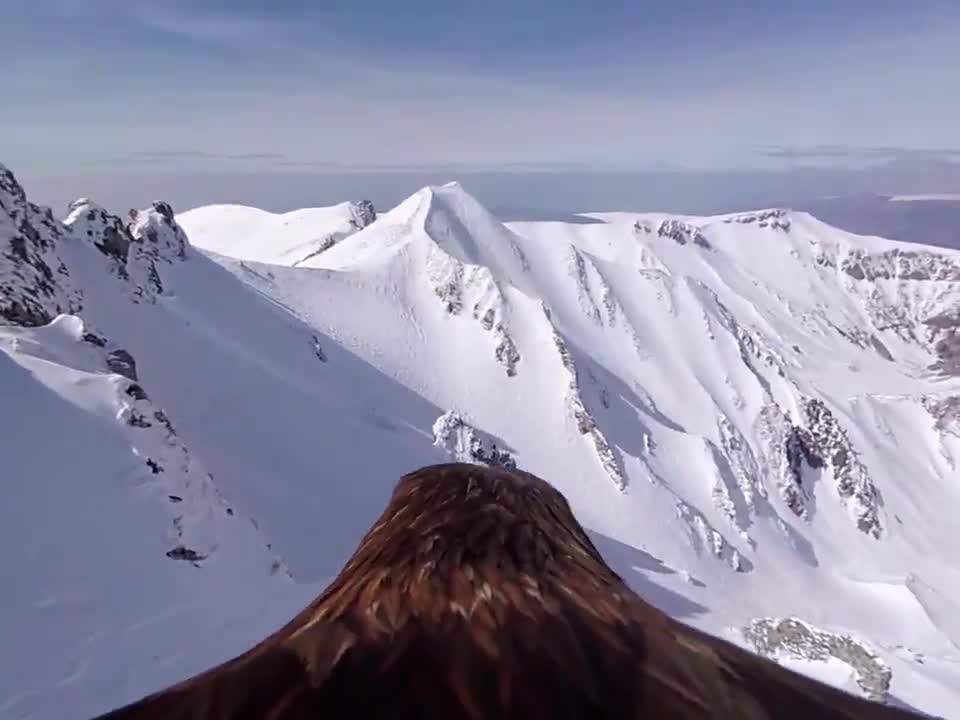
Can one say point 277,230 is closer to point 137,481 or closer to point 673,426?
point 673,426

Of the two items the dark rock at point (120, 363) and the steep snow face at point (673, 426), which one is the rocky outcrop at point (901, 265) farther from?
the dark rock at point (120, 363)

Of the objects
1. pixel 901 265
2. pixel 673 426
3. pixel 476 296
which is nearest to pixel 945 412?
pixel 673 426

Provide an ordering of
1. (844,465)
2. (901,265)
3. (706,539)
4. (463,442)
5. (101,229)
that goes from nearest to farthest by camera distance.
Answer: (101,229) → (463,442) → (706,539) → (844,465) → (901,265)

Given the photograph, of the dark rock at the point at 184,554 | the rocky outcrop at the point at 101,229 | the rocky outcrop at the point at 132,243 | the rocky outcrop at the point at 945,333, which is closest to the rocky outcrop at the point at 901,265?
the rocky outcrop at the point at 945,333

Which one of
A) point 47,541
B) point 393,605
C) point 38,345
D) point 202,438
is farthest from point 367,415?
point 393,605

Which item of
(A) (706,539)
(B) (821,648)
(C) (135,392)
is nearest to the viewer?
(C) (135,392)

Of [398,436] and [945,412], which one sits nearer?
[398,436]
